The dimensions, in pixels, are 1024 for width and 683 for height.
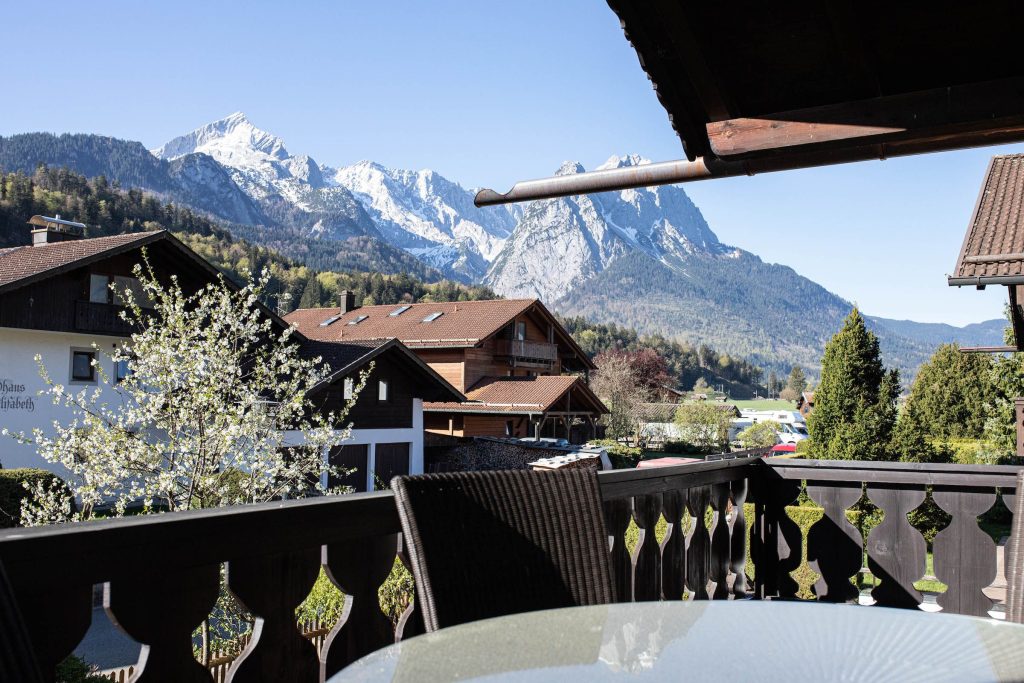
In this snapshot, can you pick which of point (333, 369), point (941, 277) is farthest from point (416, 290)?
point (941, 277)

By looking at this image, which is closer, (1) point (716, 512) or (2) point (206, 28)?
(1) point (716, 512)

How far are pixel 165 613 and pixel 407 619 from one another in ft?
2.24

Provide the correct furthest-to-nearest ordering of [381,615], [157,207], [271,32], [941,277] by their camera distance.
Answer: [271,32] < [157,207] < [941,277] < [381,615]

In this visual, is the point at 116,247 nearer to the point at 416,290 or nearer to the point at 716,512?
the point at 716,512

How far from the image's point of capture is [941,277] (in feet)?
29.9

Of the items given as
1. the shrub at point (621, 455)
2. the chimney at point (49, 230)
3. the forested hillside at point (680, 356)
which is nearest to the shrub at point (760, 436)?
the shrub at point (621, 455)

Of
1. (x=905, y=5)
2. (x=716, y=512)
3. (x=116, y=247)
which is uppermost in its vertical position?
(x=116, y=247)

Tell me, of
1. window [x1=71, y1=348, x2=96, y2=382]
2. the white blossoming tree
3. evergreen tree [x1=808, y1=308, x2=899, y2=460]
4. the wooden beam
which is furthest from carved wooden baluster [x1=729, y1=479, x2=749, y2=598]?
window [x1=71, y1=348, x2=96, y2=382]

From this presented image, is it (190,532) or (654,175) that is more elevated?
(654,175)

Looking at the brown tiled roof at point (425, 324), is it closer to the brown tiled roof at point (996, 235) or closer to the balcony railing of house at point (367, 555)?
the brown tiled roof at point (996, 235)

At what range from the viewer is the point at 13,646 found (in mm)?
993

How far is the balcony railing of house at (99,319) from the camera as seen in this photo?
19.2 metres

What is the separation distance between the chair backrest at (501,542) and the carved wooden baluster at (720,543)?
1.50 m

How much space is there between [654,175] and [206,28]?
71.3 metres
